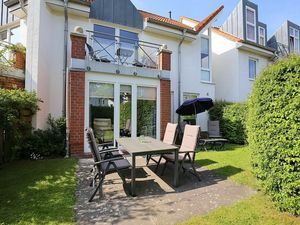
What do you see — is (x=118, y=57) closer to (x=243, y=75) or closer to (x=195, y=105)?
(x=195, y=105)

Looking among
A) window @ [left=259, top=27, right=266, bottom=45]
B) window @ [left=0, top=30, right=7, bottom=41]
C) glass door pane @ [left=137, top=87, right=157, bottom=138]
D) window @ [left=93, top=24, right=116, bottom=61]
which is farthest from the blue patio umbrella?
window @ [left=259, top=27, right=266, bottom=45]

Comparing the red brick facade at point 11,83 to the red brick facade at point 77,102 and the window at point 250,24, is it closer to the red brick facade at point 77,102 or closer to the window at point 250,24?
the red brick facade at point 77,102

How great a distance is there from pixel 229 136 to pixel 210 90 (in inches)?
126

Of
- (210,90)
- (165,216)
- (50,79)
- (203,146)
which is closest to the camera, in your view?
(165,216)

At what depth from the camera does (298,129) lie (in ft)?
11.2

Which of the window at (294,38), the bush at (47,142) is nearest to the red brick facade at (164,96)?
the bush at (47,142)

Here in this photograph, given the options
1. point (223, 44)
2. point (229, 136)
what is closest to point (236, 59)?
point (223, 44)

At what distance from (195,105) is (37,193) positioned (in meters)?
7.70

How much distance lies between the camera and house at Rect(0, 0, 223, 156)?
27.5 feet

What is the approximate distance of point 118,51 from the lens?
9.81 metres

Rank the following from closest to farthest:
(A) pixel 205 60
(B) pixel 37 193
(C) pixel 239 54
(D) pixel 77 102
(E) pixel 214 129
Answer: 1. (B) pixel 37 193
2. (D) pixel 77 102
3. (E) pixel 214 129
4. (A) pixel 205 60
5. (C) pixel 239 54

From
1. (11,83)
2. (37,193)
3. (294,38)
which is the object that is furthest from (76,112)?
(294,38)

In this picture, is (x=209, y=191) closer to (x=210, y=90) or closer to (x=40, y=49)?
(x=40, y=49)

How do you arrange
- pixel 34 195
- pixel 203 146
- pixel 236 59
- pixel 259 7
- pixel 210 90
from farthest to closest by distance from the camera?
pixel 259 7 < pixel 236 59 < pixel 210 90 < pixel 203 146 < pixel 34 195
